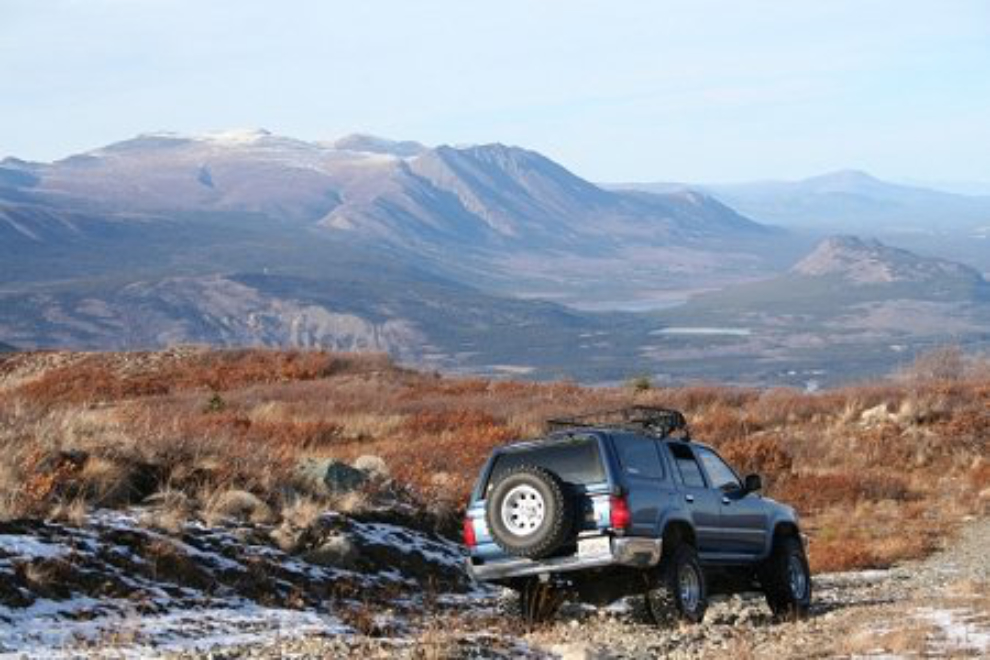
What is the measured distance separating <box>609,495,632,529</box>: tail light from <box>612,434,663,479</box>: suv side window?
1.23ft

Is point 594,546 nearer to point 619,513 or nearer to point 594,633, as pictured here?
point 619,513

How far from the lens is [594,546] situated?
41.1 ft

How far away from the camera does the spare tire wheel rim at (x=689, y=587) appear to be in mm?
12977

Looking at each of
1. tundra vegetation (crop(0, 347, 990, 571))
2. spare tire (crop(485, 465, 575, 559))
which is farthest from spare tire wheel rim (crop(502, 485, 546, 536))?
tundra vegetation (crop(0, 347, 990, 571))

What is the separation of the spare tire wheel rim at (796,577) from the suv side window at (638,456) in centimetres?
227

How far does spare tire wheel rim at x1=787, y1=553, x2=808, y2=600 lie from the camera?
1468 cm

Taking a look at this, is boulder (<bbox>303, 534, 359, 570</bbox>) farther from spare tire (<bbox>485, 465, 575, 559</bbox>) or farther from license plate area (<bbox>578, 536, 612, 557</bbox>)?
license plate area (<bbox>578, 536, 612, 557</bbox>)

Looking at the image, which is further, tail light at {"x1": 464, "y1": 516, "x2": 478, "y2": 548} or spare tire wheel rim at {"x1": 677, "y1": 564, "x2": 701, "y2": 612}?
tail light at {"x1": 464, "y1": 516, "x2": 478, "y2": 548}

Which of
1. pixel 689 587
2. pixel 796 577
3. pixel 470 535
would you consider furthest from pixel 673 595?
pixel 796 577

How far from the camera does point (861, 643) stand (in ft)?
36.4

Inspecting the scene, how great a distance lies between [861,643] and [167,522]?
6761 millimetres

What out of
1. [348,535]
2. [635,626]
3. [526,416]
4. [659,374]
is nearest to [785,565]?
[635,626]

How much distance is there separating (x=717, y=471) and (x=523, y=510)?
264 cm

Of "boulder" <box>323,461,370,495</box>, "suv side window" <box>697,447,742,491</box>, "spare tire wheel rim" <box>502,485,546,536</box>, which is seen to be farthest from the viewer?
"boulder" <box>323,461,370,495</box>
